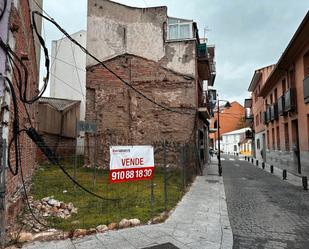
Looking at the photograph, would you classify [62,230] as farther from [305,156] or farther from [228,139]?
[228,139]

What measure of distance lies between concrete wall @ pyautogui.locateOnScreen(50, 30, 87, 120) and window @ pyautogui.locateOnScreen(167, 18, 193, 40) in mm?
13266

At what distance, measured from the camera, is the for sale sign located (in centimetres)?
554

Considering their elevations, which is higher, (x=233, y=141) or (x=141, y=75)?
(x=141, y=75)

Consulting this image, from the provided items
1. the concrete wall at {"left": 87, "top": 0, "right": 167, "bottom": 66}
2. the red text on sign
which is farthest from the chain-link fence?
the concrete wall at {"left": 87, "top": 0, "right": 167, "bottom": 66}

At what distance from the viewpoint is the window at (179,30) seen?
1568 cm

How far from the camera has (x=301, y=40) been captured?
1290 cm

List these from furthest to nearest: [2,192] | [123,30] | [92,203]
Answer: [123,30] → [92,203] → [2,192]

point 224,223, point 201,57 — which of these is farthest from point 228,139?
point 224,223

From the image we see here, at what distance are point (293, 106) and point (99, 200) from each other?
1208cm

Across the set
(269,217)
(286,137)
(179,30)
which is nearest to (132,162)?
(269,217)

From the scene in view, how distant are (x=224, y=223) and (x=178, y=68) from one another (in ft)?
35.8

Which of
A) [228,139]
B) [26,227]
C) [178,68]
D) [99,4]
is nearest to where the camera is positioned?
[26,227]

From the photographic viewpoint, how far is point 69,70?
27.5m

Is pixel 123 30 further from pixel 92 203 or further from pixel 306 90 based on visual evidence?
pixel 92 203
